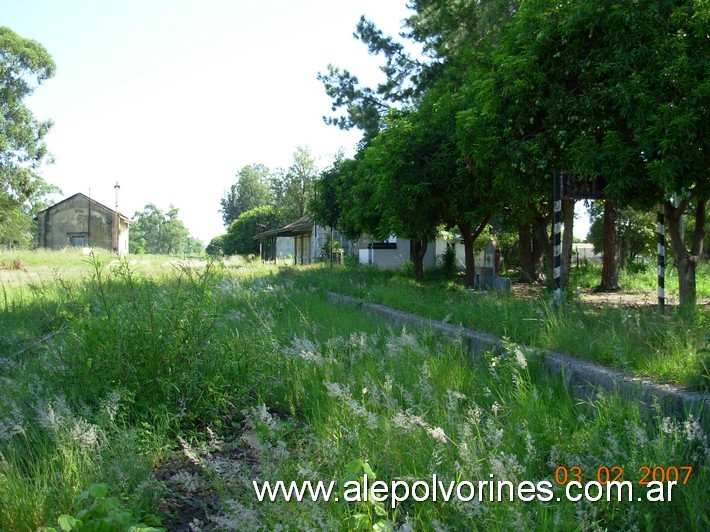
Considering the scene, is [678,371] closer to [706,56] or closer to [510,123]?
[706,56]

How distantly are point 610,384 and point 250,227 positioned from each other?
71.3 m

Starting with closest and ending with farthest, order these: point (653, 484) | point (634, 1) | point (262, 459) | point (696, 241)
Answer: point (653, 484), point (262, 459), point (634, 1), point (696, 241)

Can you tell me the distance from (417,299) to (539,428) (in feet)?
20.8

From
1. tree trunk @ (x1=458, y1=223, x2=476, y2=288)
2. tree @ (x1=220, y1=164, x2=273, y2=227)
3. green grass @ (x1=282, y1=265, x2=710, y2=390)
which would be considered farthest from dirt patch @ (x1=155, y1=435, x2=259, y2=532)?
tree @ (x1=220, y1=164, x2=273, y2=227)

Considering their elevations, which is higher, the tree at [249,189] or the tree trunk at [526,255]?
the tree at [249,189]

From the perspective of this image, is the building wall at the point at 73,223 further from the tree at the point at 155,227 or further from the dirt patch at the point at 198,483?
the tree at the point at 155,227

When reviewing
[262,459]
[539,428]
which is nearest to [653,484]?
[539,428]

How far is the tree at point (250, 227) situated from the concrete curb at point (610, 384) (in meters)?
65.9

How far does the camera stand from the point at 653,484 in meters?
2.58

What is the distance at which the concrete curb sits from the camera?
3.29 meters

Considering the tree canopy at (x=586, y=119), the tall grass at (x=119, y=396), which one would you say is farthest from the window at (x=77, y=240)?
the tall grass at (x=119, y=396)

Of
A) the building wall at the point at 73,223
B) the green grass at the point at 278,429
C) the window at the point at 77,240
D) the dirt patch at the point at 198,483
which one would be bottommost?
the dirt patch at the point at 198,483

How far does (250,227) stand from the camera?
241 feet

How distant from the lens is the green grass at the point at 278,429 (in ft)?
8.44
